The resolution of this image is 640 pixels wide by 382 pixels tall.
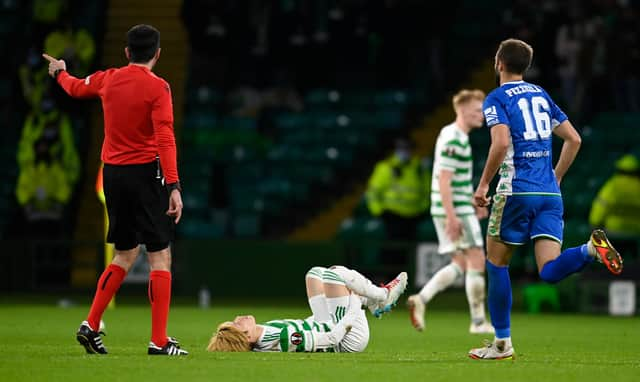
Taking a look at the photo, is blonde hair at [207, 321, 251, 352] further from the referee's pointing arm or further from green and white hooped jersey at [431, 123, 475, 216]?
green and white hooped jersey at [431, 123, 475, 216]

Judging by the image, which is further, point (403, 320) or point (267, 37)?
point (267, 37)

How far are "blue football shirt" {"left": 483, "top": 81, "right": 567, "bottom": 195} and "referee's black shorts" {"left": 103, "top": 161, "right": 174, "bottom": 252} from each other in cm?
220

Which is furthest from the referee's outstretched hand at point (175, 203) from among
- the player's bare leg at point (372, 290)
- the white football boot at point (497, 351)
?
the white football boot at point (497, 351)

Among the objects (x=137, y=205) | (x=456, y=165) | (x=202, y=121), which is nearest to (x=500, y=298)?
(x=137, y=205)

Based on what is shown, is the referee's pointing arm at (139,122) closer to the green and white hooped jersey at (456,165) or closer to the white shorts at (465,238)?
the green and white hooped jersey at (456,165)

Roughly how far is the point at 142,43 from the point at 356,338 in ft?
8.12

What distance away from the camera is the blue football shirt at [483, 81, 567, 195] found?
9.52 metres

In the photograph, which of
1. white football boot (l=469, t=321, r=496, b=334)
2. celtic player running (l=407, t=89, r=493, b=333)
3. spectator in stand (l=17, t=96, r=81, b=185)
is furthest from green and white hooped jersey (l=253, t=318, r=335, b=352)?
spectator in stand (l=17, t=96, r=81, b=185)

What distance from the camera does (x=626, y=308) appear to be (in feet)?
57.5

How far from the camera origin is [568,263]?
9.21 m

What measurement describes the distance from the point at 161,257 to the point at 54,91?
13.7 m

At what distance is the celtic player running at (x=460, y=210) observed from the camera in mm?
13625

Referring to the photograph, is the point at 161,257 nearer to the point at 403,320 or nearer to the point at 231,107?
the point at 403,320

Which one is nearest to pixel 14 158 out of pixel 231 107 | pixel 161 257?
pixel 231 107
